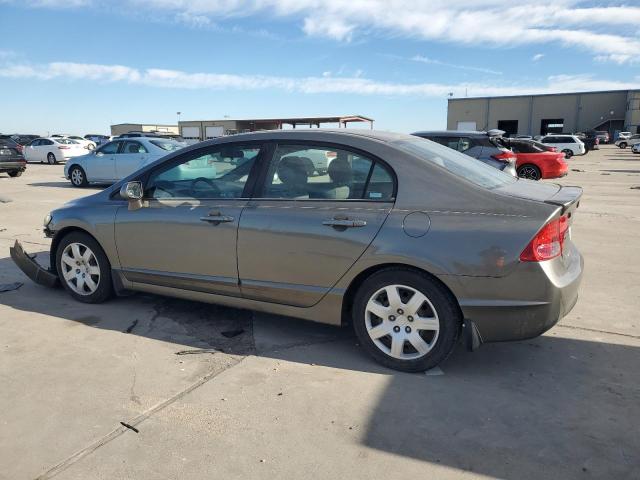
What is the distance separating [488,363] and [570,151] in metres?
35.0

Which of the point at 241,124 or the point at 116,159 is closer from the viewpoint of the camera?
the point at 116,159

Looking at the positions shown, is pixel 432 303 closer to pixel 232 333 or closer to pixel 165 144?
pixel 232 333

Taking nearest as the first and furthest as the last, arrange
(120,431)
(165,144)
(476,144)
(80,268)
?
(120,431), (80,268), (476,144), (165,144)

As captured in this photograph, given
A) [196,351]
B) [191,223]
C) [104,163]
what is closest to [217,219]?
[191,223]

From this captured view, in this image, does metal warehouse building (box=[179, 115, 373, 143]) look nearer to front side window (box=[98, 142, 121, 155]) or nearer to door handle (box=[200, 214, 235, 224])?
Result: front side window (box=[98, 142, 121, 155])

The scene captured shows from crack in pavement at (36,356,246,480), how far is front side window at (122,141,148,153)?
12541 mm

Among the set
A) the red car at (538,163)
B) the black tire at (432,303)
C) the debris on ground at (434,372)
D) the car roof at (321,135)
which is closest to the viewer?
the black tire at (432,303)

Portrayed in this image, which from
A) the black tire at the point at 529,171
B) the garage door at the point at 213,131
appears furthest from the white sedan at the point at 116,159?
the garage door at the point at 213,131

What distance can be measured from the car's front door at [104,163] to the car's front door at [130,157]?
0.20 m

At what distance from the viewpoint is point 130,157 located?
15.0m

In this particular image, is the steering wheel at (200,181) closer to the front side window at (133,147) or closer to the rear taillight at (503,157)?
the rear taillight at (503,157)

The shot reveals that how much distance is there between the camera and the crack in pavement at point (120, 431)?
2.60 m

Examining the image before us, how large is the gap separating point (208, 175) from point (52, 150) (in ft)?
88.9

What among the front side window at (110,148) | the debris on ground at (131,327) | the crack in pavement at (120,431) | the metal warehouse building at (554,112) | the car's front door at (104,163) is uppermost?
the metal warehouse building at (554,112)
